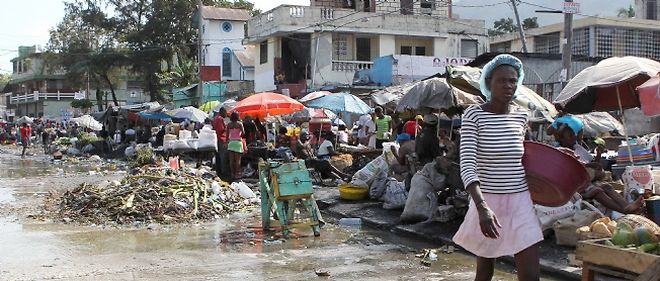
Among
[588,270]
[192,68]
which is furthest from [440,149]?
[192,68]

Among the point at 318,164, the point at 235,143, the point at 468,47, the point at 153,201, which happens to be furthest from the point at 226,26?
the point at 153,201

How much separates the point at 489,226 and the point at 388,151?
854 cm

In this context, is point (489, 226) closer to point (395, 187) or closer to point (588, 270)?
point (588, 270)

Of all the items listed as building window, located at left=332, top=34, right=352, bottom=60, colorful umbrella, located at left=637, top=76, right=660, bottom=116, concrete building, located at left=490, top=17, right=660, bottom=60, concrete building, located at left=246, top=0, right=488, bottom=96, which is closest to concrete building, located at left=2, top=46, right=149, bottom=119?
concrete building, located at left=246, top=0, right=488, bottom=96


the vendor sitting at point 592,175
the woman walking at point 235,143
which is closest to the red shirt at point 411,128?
the woman walking at point 235,143

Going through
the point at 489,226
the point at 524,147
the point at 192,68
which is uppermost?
the point at 192,68

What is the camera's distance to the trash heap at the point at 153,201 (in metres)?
10.6

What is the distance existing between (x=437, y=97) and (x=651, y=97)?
153 inches

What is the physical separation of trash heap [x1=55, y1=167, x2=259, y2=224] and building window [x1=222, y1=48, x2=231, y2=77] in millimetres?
33057

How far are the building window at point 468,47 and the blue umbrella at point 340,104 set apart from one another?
1639cm

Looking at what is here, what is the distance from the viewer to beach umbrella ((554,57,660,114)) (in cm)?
765

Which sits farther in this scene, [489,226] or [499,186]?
[499,186]

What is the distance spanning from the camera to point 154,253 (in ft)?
26.5

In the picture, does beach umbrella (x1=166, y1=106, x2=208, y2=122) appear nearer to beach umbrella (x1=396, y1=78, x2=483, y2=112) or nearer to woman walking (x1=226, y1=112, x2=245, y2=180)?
woman walking (x1=226, y1=112, x2=245, y2=180)
